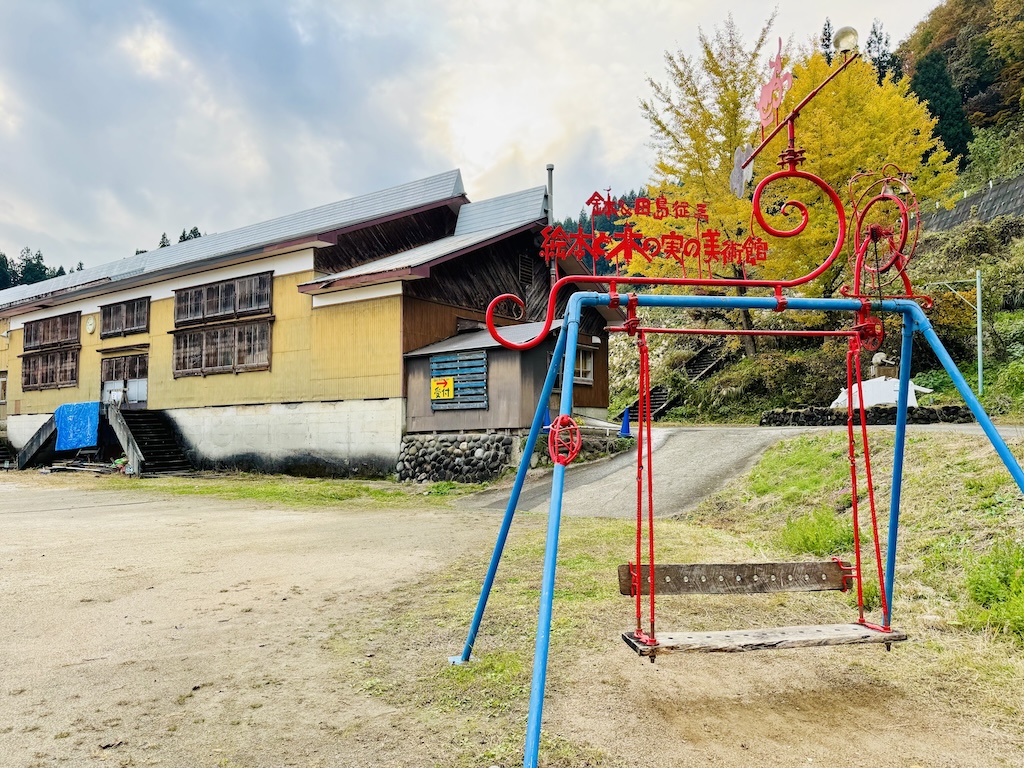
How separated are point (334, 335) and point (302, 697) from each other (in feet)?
51.8

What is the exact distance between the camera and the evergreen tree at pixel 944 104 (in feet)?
121

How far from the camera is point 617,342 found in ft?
109

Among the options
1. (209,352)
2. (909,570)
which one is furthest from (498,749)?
(209,352)

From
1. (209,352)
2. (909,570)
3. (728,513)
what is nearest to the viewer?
(909,570)

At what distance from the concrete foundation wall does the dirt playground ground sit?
10839 mm

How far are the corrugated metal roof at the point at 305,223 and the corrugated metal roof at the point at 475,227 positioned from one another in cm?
110

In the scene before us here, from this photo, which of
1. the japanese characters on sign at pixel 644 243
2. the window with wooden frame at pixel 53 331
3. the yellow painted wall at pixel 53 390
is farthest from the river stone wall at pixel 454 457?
the window with wooden frame at pixel 53 331

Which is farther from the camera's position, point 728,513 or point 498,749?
point 728,513

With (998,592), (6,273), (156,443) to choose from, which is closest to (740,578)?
(998,592)

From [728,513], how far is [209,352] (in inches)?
691

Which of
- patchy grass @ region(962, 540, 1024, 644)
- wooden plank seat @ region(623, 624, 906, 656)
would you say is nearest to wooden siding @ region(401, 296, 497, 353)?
patchy grass @ region(962, 540, 1024, 644)

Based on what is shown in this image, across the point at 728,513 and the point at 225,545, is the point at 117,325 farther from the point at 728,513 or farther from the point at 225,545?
the point at 728,513

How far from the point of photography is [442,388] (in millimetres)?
17125

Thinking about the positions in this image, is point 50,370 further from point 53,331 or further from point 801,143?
point 801,143
